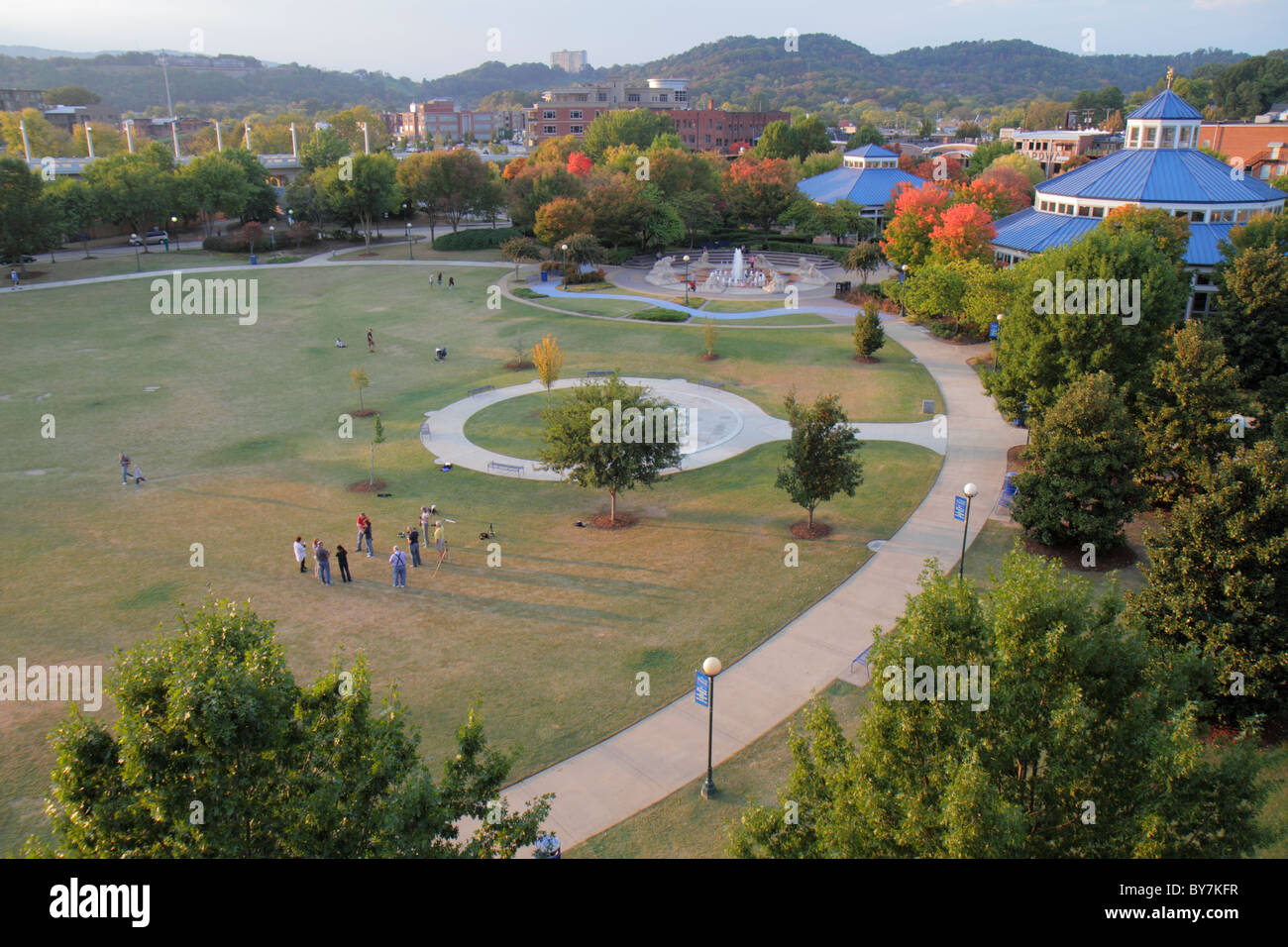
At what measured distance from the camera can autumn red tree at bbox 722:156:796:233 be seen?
84.4 m

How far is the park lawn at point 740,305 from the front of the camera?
198 ft

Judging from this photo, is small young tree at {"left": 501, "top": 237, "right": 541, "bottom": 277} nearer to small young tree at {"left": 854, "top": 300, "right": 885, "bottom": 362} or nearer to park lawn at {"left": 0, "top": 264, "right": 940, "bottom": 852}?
park lawn at {"left": 0, "top": 264, "right": 940, "bottom": 852}

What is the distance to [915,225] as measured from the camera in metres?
56.0

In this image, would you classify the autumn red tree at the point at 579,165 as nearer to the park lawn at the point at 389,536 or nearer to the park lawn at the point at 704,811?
the park lawn at the point at 389,536

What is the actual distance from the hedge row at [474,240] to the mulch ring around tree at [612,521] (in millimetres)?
62497

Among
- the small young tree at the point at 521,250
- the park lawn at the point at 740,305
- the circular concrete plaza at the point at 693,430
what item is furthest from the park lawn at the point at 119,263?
the circular concrete plaza at the point at 693,430

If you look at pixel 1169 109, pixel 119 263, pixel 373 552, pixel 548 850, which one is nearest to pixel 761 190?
pixel 1169 109

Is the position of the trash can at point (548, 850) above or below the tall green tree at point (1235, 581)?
below

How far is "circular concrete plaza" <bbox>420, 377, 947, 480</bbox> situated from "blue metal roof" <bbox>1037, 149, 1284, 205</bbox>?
2655 centimetres

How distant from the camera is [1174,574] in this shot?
17.5m

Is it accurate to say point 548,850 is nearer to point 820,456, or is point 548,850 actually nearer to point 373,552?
point 373,552

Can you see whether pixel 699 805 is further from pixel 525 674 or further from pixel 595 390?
pixel 595 390
